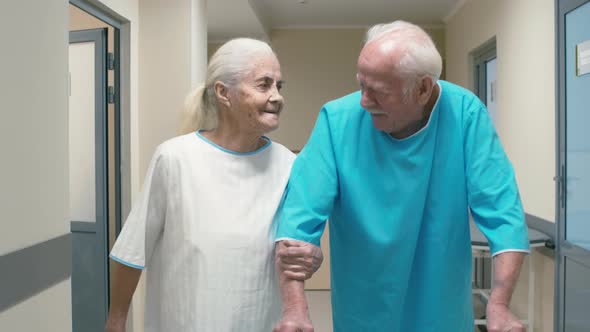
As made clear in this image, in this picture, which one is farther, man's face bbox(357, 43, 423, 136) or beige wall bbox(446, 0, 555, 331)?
beige wall bbox(446, 0, 555, 331)

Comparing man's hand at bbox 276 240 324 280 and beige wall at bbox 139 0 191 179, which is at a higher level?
beige wall at bbox 139 0 191 179

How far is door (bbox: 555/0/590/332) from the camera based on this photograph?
268cm

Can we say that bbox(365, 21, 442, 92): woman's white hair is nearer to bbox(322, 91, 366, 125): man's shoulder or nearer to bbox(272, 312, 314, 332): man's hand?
bbox(322, 91, 366, 125): man's shoulder

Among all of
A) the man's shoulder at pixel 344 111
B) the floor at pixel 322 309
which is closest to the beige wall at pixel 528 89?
the floor at pixel 322 309

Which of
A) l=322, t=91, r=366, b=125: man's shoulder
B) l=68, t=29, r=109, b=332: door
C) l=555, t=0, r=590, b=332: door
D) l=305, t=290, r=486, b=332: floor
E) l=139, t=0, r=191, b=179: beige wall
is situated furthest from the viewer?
l=305, t=290, r=486, b=332: floor

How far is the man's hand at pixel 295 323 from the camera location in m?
1.04

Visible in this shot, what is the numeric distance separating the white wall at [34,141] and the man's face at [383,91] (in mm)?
768

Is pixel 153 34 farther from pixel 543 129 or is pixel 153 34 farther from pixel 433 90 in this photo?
pixel 543 129

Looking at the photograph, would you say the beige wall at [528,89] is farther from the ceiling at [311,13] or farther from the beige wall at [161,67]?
the beige wall at [161,67]

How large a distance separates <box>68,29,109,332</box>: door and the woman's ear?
1604 millimetres

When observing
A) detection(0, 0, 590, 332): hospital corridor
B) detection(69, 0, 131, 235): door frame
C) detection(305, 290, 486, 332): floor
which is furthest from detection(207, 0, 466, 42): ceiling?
detection(0, 0, 590, 332): hospital corridor

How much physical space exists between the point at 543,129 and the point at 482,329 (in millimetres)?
1491

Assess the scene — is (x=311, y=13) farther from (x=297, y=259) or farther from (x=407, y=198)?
(x=297, y=259)

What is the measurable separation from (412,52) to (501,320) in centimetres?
54
